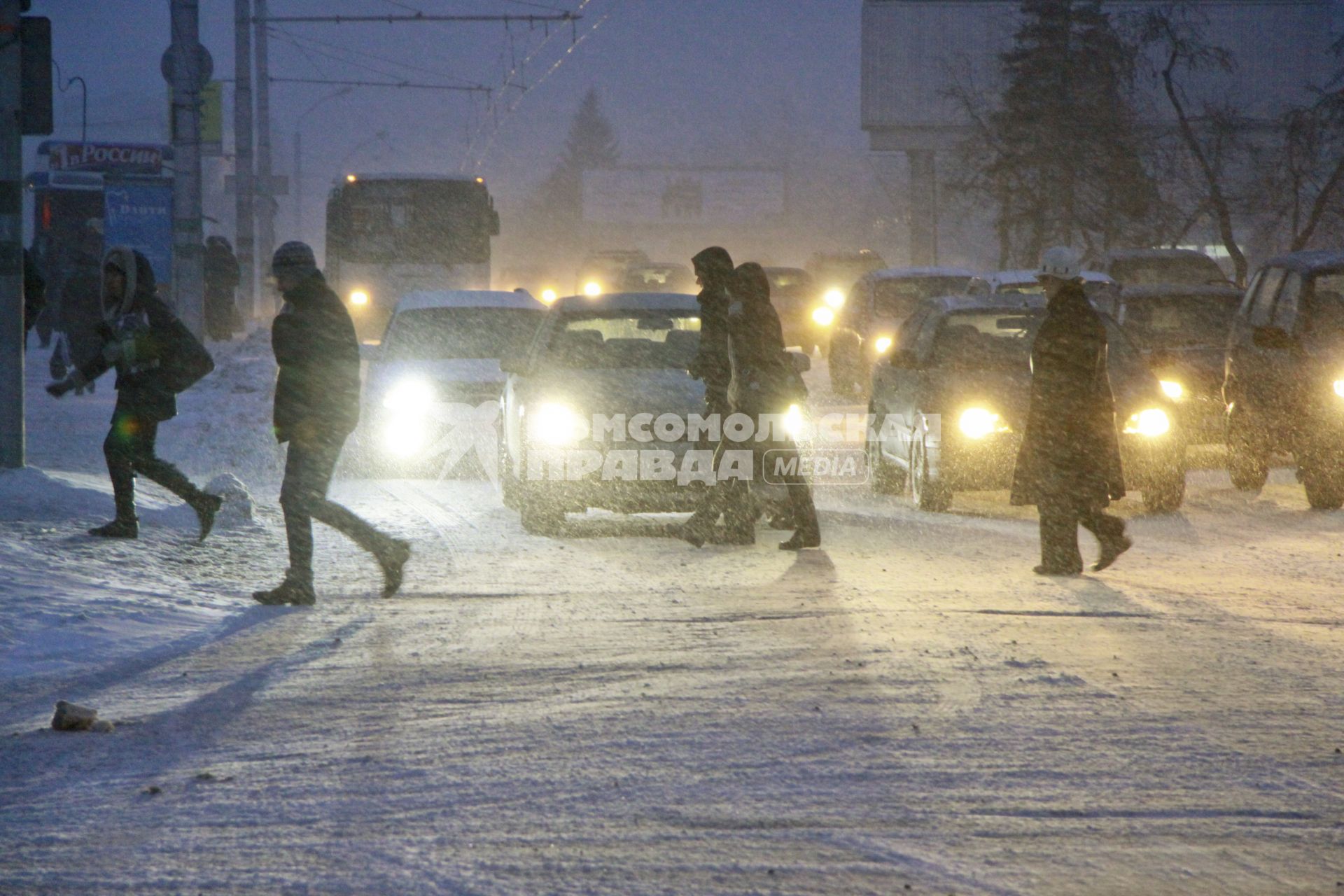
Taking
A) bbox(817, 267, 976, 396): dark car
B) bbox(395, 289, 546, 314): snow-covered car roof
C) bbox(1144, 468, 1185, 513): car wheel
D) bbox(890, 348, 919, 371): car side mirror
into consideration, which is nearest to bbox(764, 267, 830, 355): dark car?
bbox(817, 267, 976, 396): dark car

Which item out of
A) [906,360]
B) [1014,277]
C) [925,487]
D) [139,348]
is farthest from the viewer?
[1014,277]

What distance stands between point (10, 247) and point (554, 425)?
4.05 m

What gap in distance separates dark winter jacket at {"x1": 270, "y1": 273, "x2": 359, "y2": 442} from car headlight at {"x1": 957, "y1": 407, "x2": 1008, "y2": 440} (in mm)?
5489

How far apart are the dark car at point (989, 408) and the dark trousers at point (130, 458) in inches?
213

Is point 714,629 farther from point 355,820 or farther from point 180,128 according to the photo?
point 180,128

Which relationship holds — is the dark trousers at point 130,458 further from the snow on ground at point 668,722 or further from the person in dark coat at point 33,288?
the person in dark coat at point 33,288

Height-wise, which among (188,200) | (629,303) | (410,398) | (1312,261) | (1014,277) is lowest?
(410,398)

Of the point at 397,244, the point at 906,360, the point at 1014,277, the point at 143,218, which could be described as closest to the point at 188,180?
Answer: the point at 143,218

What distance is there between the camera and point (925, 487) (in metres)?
12.7

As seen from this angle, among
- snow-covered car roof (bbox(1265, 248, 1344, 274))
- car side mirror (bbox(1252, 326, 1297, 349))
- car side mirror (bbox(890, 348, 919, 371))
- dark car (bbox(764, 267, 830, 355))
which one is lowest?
car side mirror (bbox(890, 348, 919, 371))

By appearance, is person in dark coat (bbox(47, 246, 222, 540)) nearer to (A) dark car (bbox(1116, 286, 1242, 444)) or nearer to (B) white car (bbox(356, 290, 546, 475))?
(B) white car (bbox(356, 290, 546, 475))

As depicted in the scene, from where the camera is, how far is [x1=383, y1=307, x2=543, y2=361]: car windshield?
15.8 metres

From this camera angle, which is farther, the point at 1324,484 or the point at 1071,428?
the point at 1324,484

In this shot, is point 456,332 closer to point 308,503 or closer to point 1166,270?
point 308,503
